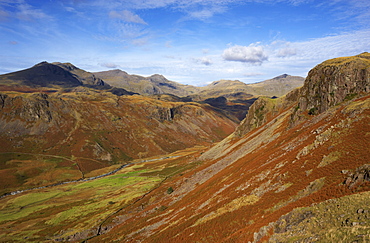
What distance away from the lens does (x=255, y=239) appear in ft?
85.3

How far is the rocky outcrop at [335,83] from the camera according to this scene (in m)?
65.5

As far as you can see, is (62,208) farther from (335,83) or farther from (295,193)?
(335,83)

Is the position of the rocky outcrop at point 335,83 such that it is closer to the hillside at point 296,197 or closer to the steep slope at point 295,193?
the hillside at point 296,197

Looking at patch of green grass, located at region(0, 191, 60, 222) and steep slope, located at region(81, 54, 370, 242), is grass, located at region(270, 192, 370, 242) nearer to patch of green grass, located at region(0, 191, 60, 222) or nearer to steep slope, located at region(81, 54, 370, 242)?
steep slope, located at region(81, 54, 370, 242)

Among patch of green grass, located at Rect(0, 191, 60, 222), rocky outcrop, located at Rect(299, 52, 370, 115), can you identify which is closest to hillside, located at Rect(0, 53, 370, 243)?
rocky outcrop, located at Rect(299, 52, 370, 115)

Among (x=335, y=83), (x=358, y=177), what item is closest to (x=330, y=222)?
(x=358, y=177)

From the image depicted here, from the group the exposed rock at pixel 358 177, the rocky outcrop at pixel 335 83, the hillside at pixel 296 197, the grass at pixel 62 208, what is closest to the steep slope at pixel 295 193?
the exposed rock at pixel 358 177

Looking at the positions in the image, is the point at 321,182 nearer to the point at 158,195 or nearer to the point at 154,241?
the point at 154,241

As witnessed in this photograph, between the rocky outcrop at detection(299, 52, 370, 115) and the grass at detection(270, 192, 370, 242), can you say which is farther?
the rocky outcrop at detection(299, 52, 370, 115)

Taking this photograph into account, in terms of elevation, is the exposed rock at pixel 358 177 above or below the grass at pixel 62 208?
above

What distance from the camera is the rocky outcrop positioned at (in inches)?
2579

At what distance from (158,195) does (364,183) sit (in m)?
85.3

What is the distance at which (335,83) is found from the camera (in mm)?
71375

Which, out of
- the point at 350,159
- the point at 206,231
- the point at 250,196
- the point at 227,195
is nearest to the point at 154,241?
the point at 206,231
